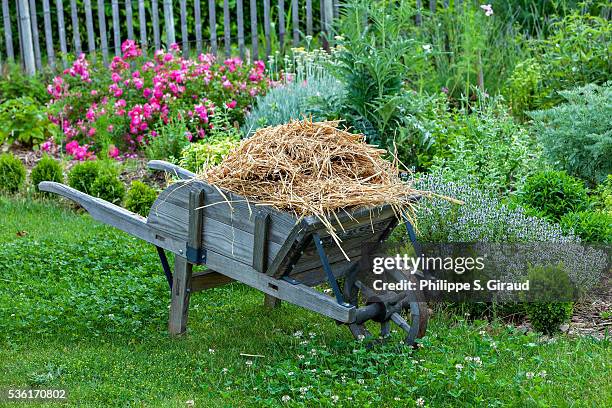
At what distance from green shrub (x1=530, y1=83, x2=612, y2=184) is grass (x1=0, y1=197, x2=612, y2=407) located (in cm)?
203

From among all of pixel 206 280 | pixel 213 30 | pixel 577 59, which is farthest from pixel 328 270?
pixel 213 30

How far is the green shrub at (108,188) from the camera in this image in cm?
721

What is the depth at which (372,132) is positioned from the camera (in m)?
6.91

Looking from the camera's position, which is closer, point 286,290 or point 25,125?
point 286,290

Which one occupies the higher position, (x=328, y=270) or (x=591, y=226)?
(x=328, y=270)

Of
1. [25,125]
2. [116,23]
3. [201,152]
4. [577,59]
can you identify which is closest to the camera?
[201,152]

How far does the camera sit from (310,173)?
424cm

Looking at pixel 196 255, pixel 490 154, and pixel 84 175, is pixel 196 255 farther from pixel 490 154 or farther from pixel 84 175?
pixel 84 175

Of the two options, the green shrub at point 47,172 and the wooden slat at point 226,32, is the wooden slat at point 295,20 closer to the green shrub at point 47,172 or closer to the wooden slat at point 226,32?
the wooden slat at point 226,32

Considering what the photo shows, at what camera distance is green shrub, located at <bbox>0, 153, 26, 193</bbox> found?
24.7 ft

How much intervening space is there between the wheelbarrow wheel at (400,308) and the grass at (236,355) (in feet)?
0.28

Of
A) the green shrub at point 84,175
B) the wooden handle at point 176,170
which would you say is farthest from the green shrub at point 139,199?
the wooden handle at point 176,170

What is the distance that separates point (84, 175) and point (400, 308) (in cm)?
391

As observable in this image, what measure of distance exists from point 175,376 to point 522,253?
2136mm
